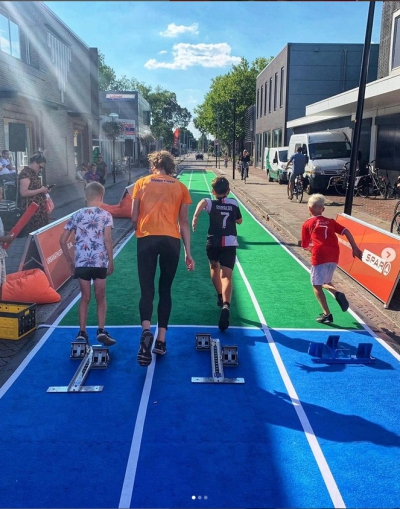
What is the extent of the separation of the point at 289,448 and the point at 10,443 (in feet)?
7.38

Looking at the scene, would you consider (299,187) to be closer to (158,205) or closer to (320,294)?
(320,294)

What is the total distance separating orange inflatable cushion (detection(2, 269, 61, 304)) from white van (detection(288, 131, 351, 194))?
57.7 ft

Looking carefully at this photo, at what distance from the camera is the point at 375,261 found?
8.27m

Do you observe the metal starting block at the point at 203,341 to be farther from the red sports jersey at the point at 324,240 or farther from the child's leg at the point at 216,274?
the red sports jersey at the point at 324,240

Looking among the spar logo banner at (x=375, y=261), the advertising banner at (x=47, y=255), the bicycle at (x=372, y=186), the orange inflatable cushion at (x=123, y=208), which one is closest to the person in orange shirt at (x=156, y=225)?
the advertising banner at (x=47, y=255)

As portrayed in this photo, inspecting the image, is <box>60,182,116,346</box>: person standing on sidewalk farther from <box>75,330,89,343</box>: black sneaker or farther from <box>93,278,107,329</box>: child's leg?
<box>75,330,89,343</box>: black sneaker

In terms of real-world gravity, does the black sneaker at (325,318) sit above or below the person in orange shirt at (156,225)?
below

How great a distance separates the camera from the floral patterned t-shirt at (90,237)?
5547 millimetres

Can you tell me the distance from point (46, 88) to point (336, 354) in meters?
24.9

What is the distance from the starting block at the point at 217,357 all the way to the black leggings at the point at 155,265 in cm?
61

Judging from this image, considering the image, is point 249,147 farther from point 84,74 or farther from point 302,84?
point 84,74

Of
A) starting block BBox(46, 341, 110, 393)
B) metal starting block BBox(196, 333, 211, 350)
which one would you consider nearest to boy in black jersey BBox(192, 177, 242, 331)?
metal starting block BBox(196, 333, 211, 350)

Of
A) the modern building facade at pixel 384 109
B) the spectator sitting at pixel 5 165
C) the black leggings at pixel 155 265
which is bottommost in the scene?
the black leggings at pixel 155 265

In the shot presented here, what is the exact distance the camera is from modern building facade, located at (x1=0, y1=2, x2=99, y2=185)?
20594 millimetres
